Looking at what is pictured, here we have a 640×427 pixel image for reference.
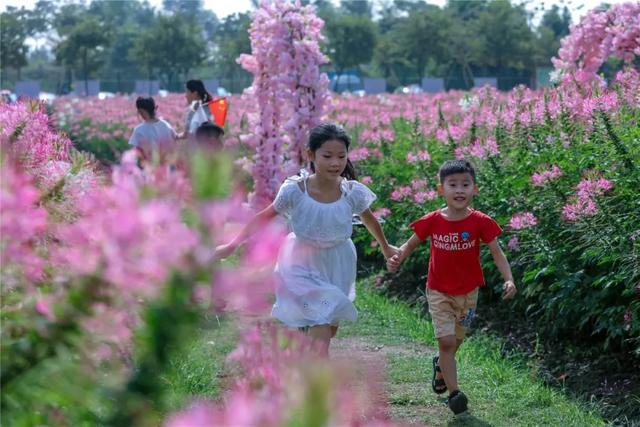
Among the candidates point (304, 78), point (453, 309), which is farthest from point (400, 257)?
point (304, 78)

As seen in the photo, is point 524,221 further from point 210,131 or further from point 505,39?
point 505,39

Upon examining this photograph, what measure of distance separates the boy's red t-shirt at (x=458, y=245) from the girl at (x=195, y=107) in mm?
4912

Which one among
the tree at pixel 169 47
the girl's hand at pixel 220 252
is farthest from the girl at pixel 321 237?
the tree at pixel 169 47

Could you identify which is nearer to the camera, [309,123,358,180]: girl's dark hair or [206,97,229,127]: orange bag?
[309,123,358,180]: girl's dark hair

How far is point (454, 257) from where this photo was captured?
5391 millimetres

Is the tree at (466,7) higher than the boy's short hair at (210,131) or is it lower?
higher

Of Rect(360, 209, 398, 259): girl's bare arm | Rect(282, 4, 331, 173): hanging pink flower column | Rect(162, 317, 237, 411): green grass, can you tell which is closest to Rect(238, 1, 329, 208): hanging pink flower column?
Rect(282, 4, 331, 173): hanging pink flower column

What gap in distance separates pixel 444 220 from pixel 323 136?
30.3 inches

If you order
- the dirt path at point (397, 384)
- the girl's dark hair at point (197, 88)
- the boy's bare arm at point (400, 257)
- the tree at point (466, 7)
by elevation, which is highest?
the tree at point (466, 7)

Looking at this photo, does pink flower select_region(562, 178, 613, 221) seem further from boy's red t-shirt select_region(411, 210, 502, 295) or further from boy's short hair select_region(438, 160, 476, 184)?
boy's short hair select_region(438, 160, 476, 184)

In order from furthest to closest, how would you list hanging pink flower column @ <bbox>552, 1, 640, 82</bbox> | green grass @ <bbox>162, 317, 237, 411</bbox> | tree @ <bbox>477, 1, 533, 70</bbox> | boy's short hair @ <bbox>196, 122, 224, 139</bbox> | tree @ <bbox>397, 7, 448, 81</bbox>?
tree @ <bbox>397, 7, 448, 81</bbox> → tree @ <bbox>477, 1, 533, 70</bbox> → hanging pink flower column @ <bbox>552, 1, 640, 82</bbox> → boy's short hair @ <bbox>196, 122, 224, 139</bbox> → green grass @ <bbox>162, 317, 237, 411</bbox>

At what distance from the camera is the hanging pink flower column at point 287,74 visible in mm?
9359

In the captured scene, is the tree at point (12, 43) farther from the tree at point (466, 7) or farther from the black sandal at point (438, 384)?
the black sandal at point (438, 384)

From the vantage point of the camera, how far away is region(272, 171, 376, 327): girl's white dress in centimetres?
521
